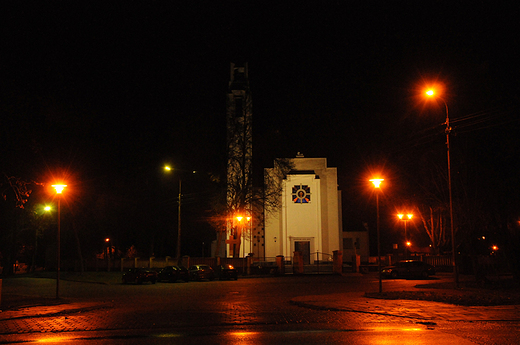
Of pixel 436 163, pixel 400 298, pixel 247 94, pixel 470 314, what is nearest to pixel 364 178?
pixel 247 94

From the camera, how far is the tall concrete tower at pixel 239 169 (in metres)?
44.1

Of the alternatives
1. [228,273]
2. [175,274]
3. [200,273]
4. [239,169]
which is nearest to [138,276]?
[175,274]

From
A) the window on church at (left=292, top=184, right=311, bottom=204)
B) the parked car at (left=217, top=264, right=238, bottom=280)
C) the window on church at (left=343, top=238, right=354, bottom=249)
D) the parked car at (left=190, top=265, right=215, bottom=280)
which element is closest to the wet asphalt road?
the parked car at (left=190, top=265, right=215, bottom=280)

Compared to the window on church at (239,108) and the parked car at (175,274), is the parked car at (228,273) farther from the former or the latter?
the window on church at (239,108)

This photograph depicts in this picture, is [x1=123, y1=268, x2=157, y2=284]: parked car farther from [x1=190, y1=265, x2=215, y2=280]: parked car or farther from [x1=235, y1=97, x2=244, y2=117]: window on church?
[x1=235, y1=97, x2=244, y2=117]: window on church

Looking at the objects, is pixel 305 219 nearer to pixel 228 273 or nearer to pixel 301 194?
pixel 301 194

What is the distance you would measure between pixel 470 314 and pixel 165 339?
8.86m

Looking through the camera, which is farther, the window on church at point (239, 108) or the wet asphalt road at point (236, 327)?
the window on church at point (239, 108)

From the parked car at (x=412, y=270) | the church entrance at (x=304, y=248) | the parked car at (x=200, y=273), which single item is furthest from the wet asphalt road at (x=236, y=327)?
the church entrance at (x=304, y=248)

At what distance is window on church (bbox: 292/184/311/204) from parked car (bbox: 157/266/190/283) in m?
19.3

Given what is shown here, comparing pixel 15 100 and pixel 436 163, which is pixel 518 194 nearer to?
pixel 436 163

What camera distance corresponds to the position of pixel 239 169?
4591 cm

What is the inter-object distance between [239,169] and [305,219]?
9803mm

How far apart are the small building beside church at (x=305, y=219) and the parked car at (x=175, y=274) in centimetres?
1736
